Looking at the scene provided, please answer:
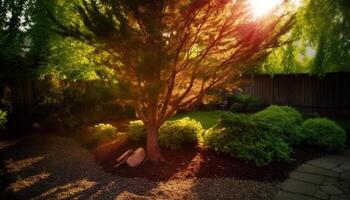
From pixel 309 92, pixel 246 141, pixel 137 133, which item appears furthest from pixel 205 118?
pixel 246 141

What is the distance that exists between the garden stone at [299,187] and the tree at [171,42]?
2397 mm

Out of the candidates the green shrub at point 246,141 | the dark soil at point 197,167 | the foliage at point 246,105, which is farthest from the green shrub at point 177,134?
the foliage at point 246,105

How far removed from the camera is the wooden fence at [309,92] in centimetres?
1354

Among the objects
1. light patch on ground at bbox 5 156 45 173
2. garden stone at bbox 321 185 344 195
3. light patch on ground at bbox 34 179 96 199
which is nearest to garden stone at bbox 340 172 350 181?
garden stone at bbox 321 185 344 195

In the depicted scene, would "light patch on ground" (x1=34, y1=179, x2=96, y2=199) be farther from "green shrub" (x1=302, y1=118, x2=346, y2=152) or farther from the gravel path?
"green shrub" (x1=302, y1=118, x2=346, y2=152)

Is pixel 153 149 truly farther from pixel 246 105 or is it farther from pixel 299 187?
pixel 246 105

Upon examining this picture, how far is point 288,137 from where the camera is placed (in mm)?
7984

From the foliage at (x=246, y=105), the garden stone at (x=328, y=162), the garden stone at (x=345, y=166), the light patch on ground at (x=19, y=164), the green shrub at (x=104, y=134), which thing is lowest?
the garden stone at (x=345, y=166)

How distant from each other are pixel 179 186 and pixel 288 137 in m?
4.24

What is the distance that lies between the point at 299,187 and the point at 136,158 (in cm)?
336

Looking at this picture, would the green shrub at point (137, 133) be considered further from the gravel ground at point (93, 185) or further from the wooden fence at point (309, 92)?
the wooden fence at point (309, 92)

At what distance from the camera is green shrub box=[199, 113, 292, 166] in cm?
639

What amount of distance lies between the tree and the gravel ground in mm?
1310

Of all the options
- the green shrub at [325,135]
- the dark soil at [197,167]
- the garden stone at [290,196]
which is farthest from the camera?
the green shrub at [325,135]
